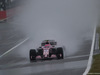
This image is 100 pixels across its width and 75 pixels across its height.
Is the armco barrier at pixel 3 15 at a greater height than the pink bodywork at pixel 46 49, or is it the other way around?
the armco barrier at pixel 3 15

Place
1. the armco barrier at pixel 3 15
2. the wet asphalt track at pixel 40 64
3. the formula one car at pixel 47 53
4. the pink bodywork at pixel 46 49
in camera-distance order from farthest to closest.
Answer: the armco barrier at pixel 3 15 → the pink bodywork at pixel 46 49 → the formula one car at pixel 47 53 → the wet asphalt track at pixel 40 64

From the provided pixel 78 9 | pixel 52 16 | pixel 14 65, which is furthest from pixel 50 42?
pixel 78 9

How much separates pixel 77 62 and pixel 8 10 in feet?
120

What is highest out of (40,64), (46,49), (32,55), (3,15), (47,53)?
(3,15)

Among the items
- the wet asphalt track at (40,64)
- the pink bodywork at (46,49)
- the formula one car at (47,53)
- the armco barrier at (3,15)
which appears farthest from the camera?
the armco barrier at (3,15)

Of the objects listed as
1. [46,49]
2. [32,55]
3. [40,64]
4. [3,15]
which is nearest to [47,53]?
[46,49]

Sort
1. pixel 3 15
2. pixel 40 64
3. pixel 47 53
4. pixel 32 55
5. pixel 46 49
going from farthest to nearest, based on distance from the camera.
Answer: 1. pixel 3 15
2. pixel 46 49
3. pixel 32 55
4. pixel 47 53
5. pixel 40 64

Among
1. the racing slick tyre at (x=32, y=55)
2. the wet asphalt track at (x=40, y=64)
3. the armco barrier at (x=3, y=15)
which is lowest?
the wet asphalt track at (x=40, y=64)

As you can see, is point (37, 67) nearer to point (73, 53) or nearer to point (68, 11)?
point (73, 53)

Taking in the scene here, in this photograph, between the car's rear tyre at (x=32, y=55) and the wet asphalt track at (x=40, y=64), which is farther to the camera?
the car's rear tyre at (x=32, y=55)

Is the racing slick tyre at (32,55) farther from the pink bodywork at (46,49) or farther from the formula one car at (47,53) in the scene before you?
the pink bodywork at (46,49)

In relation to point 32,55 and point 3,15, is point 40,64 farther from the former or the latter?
point 3,15

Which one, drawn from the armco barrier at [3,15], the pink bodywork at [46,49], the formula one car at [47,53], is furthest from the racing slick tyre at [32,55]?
the armco barrier at [3,15]

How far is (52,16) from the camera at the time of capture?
5331cm
